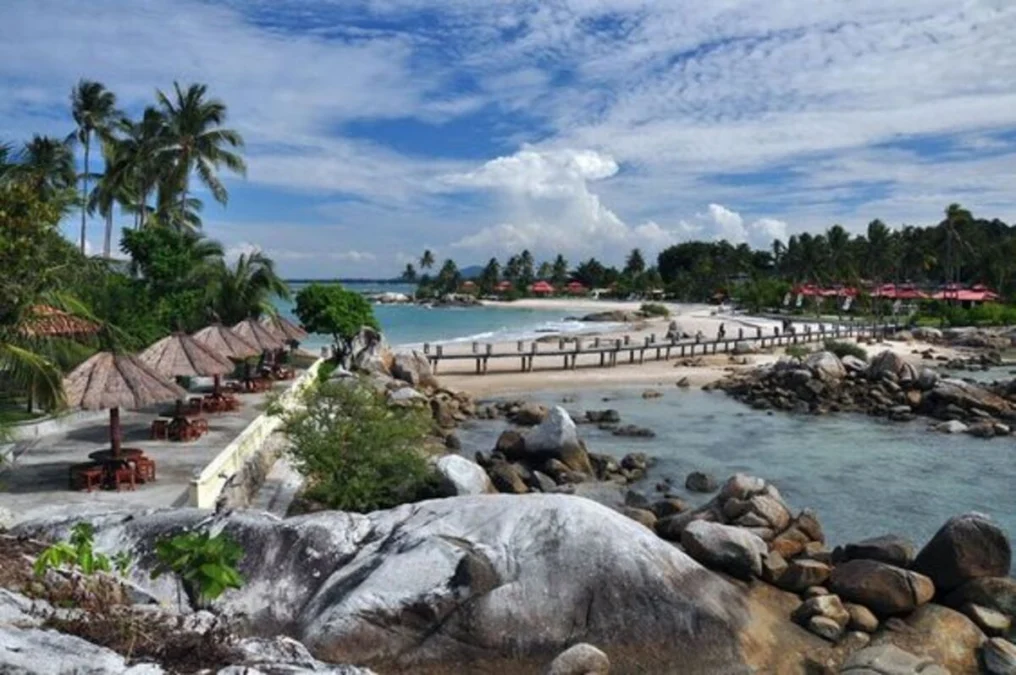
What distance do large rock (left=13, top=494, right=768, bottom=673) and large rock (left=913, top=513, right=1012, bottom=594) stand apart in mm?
3827

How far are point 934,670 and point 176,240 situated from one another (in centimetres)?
2785

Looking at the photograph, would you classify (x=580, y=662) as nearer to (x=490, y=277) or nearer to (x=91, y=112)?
(x=91, y=112)

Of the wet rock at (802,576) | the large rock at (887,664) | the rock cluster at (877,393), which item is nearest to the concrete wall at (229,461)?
the wet rock at (802,576)

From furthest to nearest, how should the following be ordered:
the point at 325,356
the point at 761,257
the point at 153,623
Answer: the point at 761,257
the point at 325,356
the point at 153,623

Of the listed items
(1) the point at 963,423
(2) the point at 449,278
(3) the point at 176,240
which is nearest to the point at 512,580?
(3) the point at 176,240

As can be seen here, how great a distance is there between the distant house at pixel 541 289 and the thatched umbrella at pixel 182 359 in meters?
132

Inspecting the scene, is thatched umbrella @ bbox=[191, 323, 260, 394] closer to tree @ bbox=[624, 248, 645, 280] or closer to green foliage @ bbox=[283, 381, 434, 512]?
green foliage @ bbox=[283, 381, 434, 512]

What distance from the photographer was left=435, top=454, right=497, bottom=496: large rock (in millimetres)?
17766

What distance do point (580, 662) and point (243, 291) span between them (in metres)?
25.4

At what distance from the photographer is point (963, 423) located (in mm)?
34281

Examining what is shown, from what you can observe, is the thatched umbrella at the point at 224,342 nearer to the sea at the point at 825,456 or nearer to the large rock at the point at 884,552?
the sea at the point at 825,456

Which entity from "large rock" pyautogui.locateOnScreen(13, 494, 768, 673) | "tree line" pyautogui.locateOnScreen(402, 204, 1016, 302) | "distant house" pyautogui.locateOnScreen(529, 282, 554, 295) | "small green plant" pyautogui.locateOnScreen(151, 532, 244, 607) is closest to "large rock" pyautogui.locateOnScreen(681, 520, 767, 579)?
"large rock" pyautogui.locateOnScreen(13, 494, 768, 673)

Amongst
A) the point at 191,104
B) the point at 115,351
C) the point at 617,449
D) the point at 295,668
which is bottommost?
the point at 617,449

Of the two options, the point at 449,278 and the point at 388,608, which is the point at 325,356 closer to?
the point at 388,608
